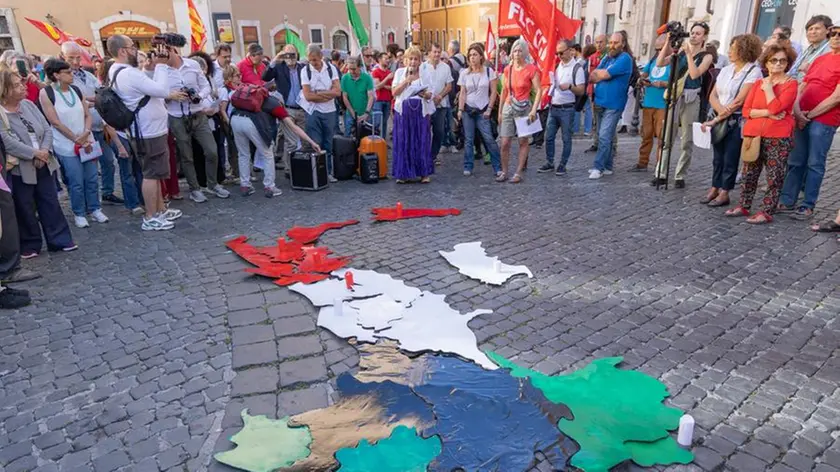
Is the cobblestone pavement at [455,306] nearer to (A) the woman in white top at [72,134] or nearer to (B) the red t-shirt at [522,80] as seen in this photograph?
(A) the woman in white top at [72,134]

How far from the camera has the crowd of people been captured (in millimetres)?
5379

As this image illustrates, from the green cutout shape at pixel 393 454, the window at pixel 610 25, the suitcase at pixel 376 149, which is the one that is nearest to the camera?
the green cutout shape at pixel 393 454

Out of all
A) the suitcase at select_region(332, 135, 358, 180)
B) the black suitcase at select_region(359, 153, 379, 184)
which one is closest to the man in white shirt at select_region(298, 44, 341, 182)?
the suitcase at select_region(332, 135, 358, 180)

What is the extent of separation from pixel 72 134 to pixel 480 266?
14.7 ft

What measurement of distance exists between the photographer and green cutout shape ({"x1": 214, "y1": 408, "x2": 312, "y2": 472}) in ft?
20.3

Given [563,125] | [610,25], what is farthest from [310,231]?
[610,25]

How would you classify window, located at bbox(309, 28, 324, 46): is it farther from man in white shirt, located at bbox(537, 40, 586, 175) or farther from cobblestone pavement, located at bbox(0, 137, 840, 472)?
cobblestone pavement, located at bbox(0, 137, 840, 472)

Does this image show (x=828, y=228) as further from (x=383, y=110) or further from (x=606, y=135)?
(x=383, y=110)

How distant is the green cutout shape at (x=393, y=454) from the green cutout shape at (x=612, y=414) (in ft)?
2.24

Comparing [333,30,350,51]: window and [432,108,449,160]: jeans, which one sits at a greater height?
[333,30,350,51]: window

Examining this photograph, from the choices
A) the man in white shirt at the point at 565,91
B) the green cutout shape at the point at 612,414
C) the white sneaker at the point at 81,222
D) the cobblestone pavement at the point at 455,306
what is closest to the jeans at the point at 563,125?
the man in white shirt at the point at 565,91

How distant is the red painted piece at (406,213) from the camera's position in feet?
21.0

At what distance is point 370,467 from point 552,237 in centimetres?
364

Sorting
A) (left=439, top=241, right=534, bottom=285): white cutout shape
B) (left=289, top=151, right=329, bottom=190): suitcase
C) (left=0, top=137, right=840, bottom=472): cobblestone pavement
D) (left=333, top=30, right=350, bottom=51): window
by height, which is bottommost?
(left=0, top=137, right=840, bottom=472): cobblestone pavement
